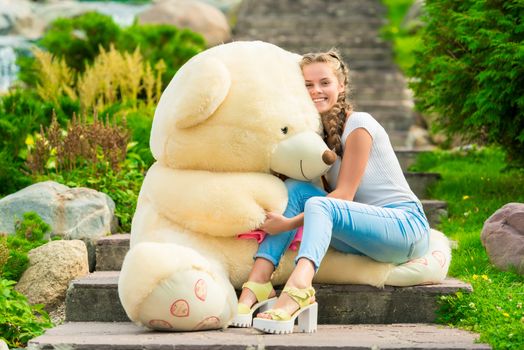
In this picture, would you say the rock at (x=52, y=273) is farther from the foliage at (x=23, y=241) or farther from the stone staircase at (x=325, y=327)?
the stone staircase at (x=325, y=327)

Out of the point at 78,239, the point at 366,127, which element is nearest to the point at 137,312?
the point at 366,127

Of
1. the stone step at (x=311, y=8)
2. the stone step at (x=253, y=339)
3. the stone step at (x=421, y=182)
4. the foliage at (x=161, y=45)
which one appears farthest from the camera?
the stone step at (x=311, y=8)

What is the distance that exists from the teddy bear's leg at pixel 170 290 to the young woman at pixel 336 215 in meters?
0.20

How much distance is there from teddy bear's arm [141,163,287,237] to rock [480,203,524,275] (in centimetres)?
142

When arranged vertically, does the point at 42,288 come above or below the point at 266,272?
below

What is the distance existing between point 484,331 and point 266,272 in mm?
1026

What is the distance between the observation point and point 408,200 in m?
4.30

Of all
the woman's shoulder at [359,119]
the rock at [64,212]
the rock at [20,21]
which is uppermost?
the woman's shoulder at [359,119]

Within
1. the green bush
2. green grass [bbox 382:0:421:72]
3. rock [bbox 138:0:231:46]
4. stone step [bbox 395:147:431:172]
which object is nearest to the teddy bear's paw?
the green bush

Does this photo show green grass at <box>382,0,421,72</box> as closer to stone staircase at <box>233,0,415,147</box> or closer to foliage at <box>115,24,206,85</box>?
stone staircase at <box>233,0,415,147</box>

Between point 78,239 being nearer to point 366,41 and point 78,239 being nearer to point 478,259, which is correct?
point 478,259

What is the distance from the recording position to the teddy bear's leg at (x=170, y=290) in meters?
3.72

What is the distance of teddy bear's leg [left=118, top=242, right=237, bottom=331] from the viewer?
3.72 meters

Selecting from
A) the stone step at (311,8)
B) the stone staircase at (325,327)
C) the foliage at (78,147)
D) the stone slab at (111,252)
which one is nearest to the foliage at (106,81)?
the foliage at (78,147)
